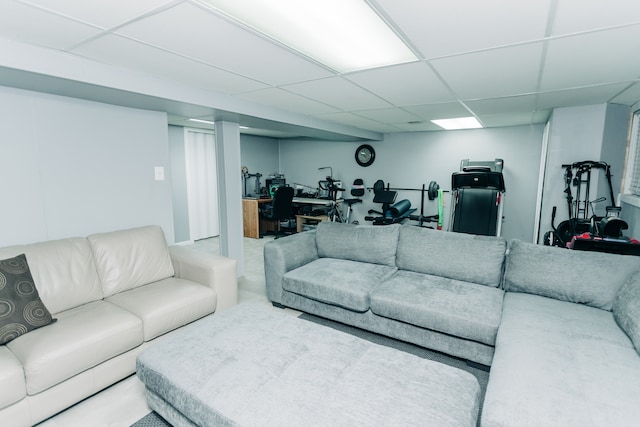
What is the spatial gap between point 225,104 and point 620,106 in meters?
4.25

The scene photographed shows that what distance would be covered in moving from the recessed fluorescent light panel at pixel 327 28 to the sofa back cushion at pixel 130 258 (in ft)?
6.53

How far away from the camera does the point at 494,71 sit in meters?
2.27

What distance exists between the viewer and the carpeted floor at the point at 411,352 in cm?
167

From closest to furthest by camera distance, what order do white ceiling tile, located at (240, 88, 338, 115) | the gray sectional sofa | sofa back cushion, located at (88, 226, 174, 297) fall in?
1. the gray sectional sofa
2. sofa back cushion, located at (88, 226, 174, 297)
3. white ceiling tile, located at (240, 88, 338, 115)

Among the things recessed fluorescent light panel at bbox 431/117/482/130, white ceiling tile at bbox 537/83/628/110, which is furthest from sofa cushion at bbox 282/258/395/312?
recessed fluorescent light panel at bbox 431/117/482/130

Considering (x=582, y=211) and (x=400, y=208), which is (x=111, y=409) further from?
(x=582, y=211)

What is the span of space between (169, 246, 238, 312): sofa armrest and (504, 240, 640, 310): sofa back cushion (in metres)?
2.24

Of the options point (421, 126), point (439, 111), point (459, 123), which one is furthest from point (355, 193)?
point (439, 111)

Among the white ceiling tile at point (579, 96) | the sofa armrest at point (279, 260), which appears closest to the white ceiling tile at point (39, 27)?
the sofa armrest at point (279, 260)

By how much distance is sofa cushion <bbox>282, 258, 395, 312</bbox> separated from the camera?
A: 2463 millimetres

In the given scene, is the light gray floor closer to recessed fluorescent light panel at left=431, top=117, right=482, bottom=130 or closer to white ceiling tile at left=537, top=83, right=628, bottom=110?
white ceiling tile at left=537, top=83, right=628, bottom=110

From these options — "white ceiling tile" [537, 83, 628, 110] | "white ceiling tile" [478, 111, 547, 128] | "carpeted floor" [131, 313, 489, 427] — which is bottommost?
"carpeted floor" [131, 313, 489, 427]

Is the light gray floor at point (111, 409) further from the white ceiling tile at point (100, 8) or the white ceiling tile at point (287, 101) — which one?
the white ceiling tile at point (287, 101)

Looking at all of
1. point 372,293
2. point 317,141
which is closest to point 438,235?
point 372,293
